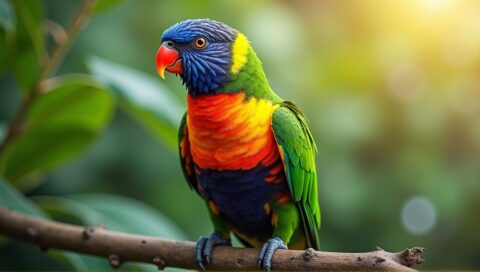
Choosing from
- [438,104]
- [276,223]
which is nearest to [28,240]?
[276,223]

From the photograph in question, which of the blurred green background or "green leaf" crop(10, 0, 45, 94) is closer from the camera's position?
"green leaf" crop(10, 0, 45, 94)

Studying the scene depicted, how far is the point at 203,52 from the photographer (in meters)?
1.01

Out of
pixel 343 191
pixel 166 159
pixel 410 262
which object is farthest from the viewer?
pixel 166 159

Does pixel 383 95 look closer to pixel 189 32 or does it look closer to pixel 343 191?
pixel 343 191

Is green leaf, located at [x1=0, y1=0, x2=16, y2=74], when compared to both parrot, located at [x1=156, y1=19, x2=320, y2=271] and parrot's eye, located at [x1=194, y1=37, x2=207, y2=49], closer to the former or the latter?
parrot, located at [x1=156, y1=19, x2=320, y2=271]

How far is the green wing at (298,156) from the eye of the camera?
120 centimetres

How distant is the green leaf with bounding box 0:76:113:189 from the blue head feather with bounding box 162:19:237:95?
2.07ft

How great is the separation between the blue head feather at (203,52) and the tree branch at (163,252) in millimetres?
331

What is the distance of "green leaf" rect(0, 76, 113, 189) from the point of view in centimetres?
166

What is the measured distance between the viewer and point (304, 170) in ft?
4.05

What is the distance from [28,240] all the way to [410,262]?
3.10 ft

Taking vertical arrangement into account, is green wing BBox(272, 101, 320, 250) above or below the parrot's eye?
below

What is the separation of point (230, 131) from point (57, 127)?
0.77 metres

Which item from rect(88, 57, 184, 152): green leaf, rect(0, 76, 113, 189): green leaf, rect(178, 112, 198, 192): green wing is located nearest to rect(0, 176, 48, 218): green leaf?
rect(0, 76, 113, 189): green leaf
